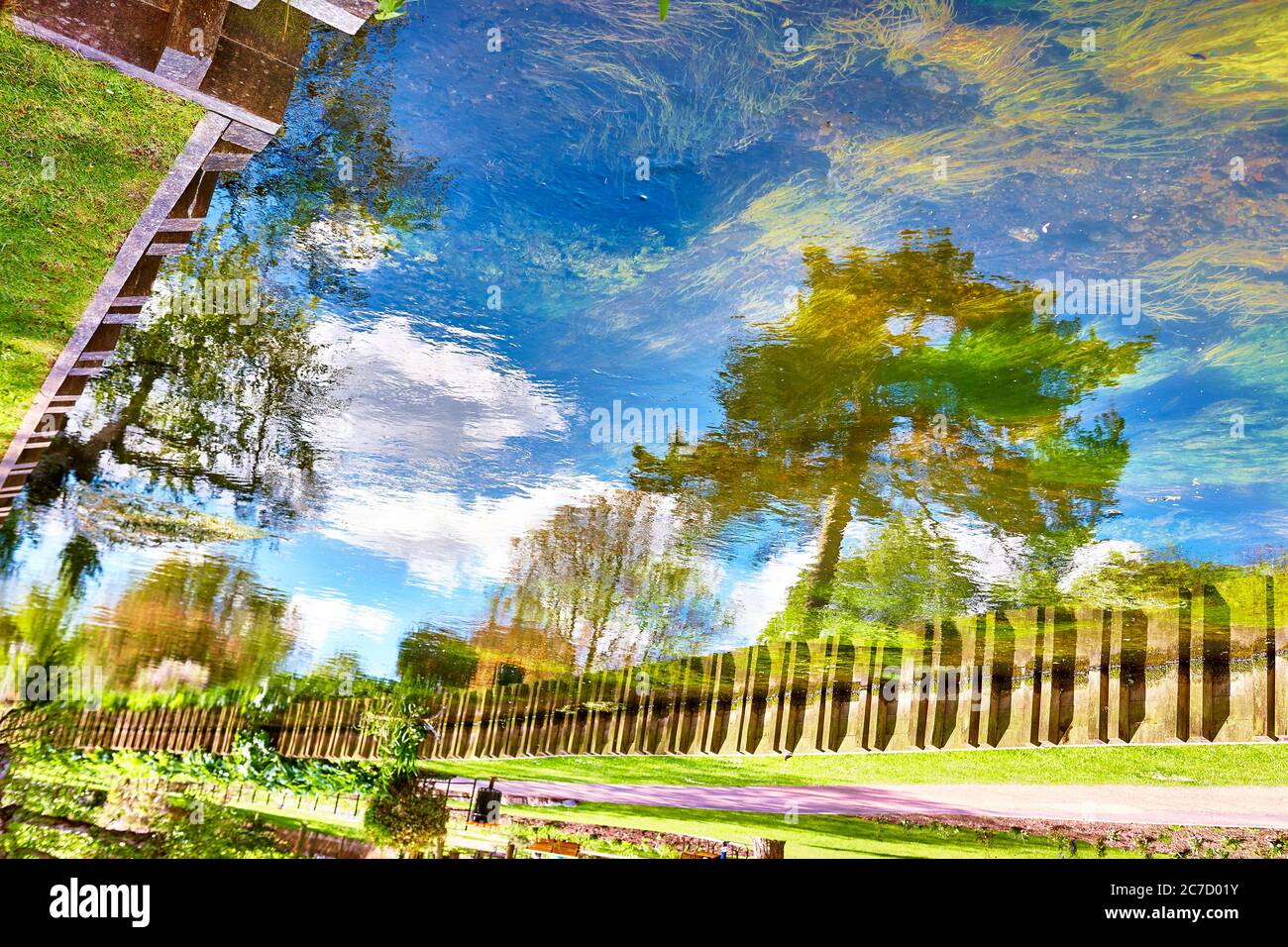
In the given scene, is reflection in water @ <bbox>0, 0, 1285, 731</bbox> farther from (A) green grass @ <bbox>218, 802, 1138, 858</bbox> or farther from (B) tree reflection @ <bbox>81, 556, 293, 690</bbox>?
(A) green grass @ <bbox>218, 802, 1138, 858</bbox>

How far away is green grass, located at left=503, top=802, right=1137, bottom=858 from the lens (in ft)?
23.2

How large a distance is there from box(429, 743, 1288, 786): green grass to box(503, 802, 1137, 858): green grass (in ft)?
1.86

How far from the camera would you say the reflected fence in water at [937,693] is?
564cm

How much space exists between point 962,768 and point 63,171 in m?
8.76

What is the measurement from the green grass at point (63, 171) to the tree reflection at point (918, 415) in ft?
12.7

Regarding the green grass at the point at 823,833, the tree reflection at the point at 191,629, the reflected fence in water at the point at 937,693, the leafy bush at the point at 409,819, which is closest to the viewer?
the reflected fence in water at the point at 937,693

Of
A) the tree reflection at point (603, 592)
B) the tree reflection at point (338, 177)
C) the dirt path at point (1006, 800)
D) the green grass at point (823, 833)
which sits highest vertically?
the tree reflection at point (338, 177)

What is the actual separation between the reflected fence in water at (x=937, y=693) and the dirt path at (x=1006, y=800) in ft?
3.57

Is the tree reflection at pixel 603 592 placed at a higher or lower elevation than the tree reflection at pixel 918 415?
lower

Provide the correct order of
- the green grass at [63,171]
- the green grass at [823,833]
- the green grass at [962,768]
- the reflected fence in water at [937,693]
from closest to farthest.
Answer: the green grass at [63,171]
the reflected fence in water at [937,693]
the green grass at [962,768]
the green grass at [823,833]

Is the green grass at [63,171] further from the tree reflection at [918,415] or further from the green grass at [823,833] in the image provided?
the green grass at [823,833]

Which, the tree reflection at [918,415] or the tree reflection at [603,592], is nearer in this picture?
the tree reflection at [918,415]

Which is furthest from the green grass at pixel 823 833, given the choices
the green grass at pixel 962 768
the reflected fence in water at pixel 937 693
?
the reflected fence in water at pixel 937 693

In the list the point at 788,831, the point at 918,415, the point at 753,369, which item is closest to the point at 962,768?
the point at 788,831
